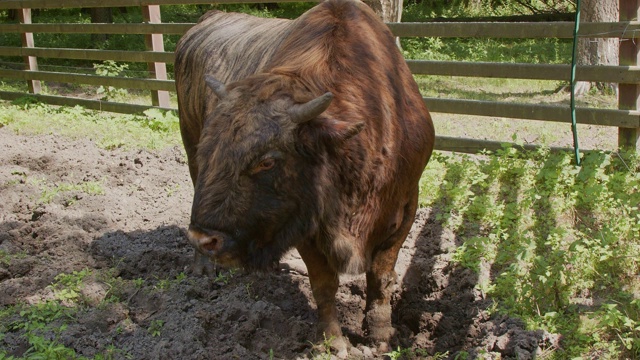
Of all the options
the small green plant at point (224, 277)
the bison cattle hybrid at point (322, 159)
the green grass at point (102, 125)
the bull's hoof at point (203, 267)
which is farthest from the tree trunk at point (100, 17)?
the bison cattle hybrid at point (322, 159)

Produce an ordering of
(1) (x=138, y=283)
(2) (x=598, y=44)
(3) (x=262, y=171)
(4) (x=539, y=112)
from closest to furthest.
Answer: (3) (x=262, y=171) → (1) (x=138, y=283) → (4) (x=539, y=112) → (2) (x=598, y=44)

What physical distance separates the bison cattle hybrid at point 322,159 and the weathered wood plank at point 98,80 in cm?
606

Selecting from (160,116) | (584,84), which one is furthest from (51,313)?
(584,84)

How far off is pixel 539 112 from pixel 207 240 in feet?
14.6

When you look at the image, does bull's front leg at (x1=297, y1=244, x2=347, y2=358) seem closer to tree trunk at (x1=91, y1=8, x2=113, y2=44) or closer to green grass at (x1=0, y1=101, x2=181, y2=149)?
green grass at (x1=0, y1=101, x2=181, y2=149)

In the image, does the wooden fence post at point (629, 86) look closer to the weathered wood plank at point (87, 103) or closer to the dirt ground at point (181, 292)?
the dirt ground at point (181, 292)

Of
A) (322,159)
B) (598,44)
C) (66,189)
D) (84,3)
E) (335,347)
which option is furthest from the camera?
(84,3)

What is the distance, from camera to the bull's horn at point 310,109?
3471 mm

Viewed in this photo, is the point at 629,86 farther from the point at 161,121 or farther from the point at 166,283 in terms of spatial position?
the point at 161,121

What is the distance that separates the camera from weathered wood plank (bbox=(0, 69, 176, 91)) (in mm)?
10406

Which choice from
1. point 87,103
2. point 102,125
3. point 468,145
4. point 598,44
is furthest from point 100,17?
point 468,145

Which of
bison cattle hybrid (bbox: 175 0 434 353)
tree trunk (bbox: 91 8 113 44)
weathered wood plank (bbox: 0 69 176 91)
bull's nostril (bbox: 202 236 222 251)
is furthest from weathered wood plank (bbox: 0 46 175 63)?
bull's nostril (bbox: 202 236 222 251)

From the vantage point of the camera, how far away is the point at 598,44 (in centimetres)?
939

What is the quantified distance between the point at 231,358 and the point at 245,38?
2.73 meters
